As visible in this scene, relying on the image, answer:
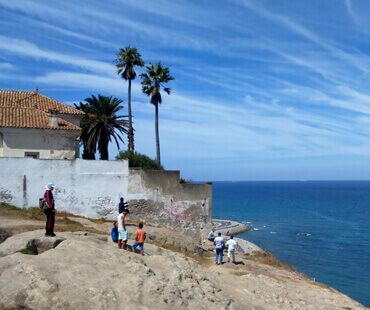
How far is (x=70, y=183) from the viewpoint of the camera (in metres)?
23.2

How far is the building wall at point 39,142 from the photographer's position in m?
25.6

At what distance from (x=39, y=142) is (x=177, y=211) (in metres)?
10.9

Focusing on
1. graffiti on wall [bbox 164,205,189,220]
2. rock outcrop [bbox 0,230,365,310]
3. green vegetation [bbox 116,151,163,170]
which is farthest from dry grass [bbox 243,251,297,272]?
rock outcrop [bbox 0,230,365,310]

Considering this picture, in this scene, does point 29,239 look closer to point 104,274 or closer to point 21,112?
point 104,274

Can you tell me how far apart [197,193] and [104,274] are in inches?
594

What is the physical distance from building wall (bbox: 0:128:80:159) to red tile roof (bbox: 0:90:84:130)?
0.45 metres

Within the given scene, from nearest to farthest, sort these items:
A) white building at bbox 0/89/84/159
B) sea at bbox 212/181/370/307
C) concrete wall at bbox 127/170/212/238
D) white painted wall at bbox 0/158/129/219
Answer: white painted wall at bbox 0/158/129/219 → concrete wall at bbox 127/170/212/238 → white building at bbox 0/89/84/159 → sea at bbox 212/181/370/307

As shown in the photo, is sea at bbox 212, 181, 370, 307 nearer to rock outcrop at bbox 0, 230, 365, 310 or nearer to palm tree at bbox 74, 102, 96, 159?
rock outcrop at bbox 0, 230, 365, 310

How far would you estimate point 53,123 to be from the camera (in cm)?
2667

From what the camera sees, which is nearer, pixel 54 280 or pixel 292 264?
pixel 54 280

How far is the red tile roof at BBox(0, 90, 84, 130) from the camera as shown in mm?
25938

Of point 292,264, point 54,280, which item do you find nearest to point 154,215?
point 54,280

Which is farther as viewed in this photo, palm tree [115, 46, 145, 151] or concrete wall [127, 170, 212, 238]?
palm tree [115, 46, 145, 151]

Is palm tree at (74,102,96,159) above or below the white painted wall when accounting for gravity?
above
